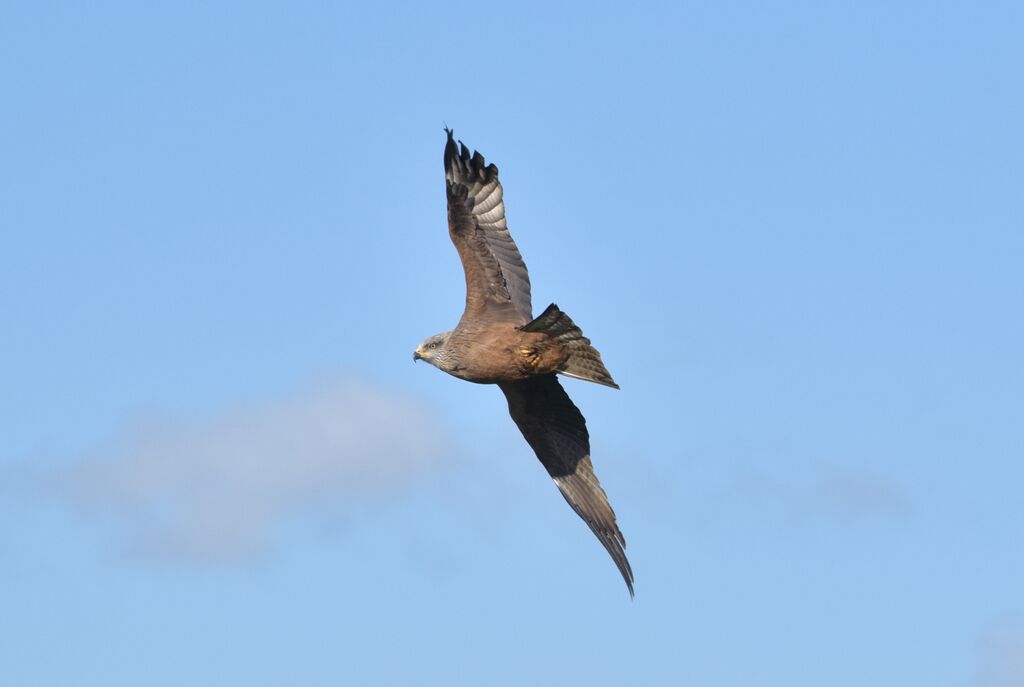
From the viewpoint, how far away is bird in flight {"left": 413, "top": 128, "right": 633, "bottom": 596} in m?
16.9

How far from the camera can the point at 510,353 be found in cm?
1684

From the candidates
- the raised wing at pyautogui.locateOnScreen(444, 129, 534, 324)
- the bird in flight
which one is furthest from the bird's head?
the raised wing at pyautogui.locateOnScreen(444, 129, 534, 324)

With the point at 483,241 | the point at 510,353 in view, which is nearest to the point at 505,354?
the point at 510,353

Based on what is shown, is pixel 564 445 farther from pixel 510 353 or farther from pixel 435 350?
pixel 510 353

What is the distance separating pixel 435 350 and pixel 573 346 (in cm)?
167

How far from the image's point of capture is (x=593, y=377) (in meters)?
16.8

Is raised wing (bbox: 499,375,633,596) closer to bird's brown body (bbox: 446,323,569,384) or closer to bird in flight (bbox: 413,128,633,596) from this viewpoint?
bird in flight (bbox: 413,128,633,596)

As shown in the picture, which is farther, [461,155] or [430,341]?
[461,155]

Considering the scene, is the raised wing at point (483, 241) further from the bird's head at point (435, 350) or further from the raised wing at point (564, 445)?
the raised wing at point (564, 445)

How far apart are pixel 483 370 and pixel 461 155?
326 centimetres

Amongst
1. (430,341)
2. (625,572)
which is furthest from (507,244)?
(625,572)

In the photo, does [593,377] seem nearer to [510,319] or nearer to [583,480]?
[510,319]

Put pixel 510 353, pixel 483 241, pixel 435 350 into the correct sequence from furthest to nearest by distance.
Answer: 1. pixel 483 241
2. pixel 435 350
3. pixel 510 353

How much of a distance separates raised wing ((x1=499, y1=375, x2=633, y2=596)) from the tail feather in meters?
1.93
